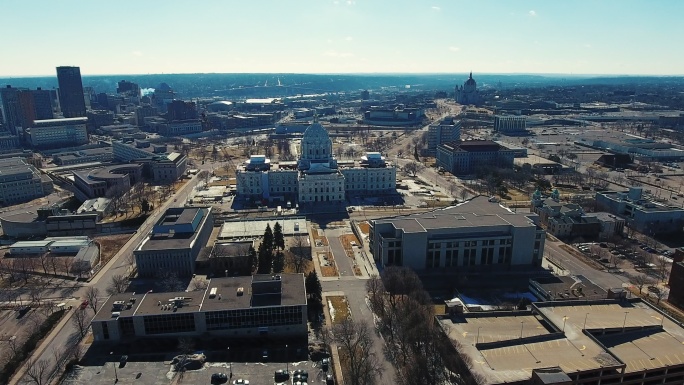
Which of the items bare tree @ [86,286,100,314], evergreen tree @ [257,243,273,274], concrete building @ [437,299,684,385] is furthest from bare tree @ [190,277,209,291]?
concrete building @ [437,299,684,385]

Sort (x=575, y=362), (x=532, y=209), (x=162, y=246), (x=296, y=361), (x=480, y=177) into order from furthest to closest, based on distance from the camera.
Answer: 1. (x=480, y=177)
2. (x=532, y=209)
3. (x=162, y=246)
4. (x=296, y=361)
5. (x=575, y=362)

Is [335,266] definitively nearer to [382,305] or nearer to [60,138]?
[382,305]

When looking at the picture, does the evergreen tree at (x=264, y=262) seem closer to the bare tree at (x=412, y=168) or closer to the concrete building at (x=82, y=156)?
the bare tree at (x=412, y=168)

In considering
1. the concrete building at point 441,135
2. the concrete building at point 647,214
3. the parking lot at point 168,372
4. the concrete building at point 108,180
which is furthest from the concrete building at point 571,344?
the concrete building at point 441,135

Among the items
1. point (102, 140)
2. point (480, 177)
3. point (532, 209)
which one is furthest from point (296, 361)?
point (102, 140)

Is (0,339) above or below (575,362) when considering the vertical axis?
below

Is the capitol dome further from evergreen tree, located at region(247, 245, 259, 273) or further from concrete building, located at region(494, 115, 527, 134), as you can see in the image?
concrete building, located at region(494, 115, 527, 134)

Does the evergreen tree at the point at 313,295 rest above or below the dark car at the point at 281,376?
above
